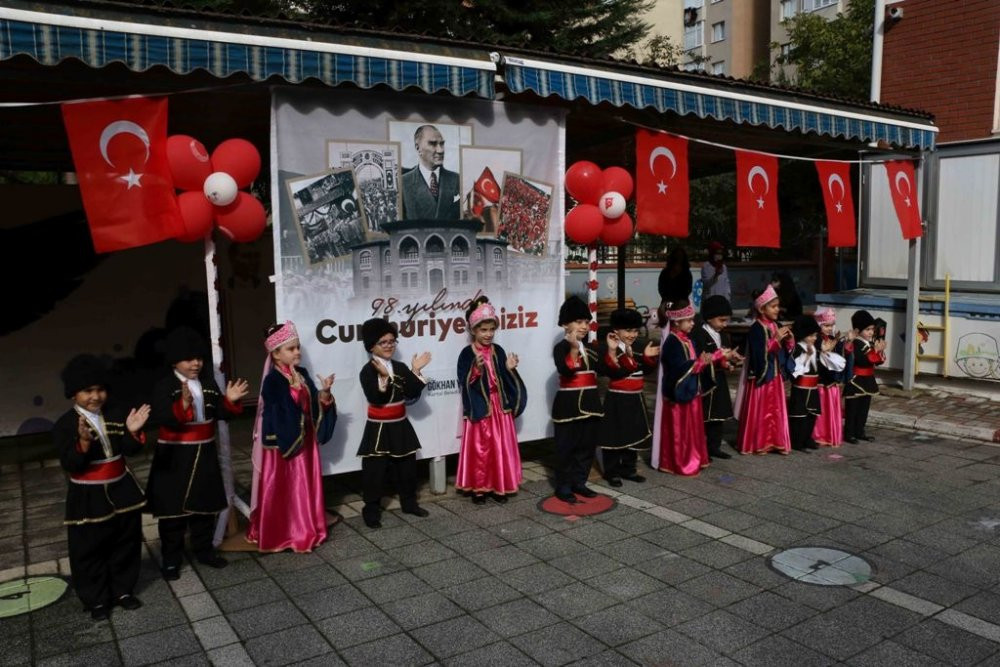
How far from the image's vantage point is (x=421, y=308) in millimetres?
6430

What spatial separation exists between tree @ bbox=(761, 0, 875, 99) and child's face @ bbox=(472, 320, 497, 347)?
1530 cm

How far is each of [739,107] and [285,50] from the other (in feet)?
14.4

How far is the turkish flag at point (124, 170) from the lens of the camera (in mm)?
5039

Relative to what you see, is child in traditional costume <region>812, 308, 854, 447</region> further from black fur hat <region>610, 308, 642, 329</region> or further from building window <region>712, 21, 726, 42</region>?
building window <region>712, 21, 726, 42</region>

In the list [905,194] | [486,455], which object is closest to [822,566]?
[486,455]

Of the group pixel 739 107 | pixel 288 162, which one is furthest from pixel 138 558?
pixel 739 107

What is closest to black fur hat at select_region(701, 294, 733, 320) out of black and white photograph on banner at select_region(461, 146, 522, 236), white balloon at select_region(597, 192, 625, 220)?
white balloon at select_region(597, 192, 625, 220)

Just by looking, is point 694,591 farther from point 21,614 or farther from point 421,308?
point 21,614

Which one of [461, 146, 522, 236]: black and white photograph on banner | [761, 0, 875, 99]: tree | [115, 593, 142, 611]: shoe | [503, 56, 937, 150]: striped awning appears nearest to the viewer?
[115, 593, 142, 611]: shoe

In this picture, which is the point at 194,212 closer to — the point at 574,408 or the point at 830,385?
the point at 574,408

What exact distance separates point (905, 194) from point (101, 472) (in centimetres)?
977

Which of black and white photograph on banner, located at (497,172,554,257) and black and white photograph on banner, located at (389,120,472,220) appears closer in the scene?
black and white photograph on banner, located at (389,120,472,220)

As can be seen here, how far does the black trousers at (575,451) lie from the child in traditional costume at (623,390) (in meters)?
0.31

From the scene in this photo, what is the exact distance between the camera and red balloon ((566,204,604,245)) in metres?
7.00
